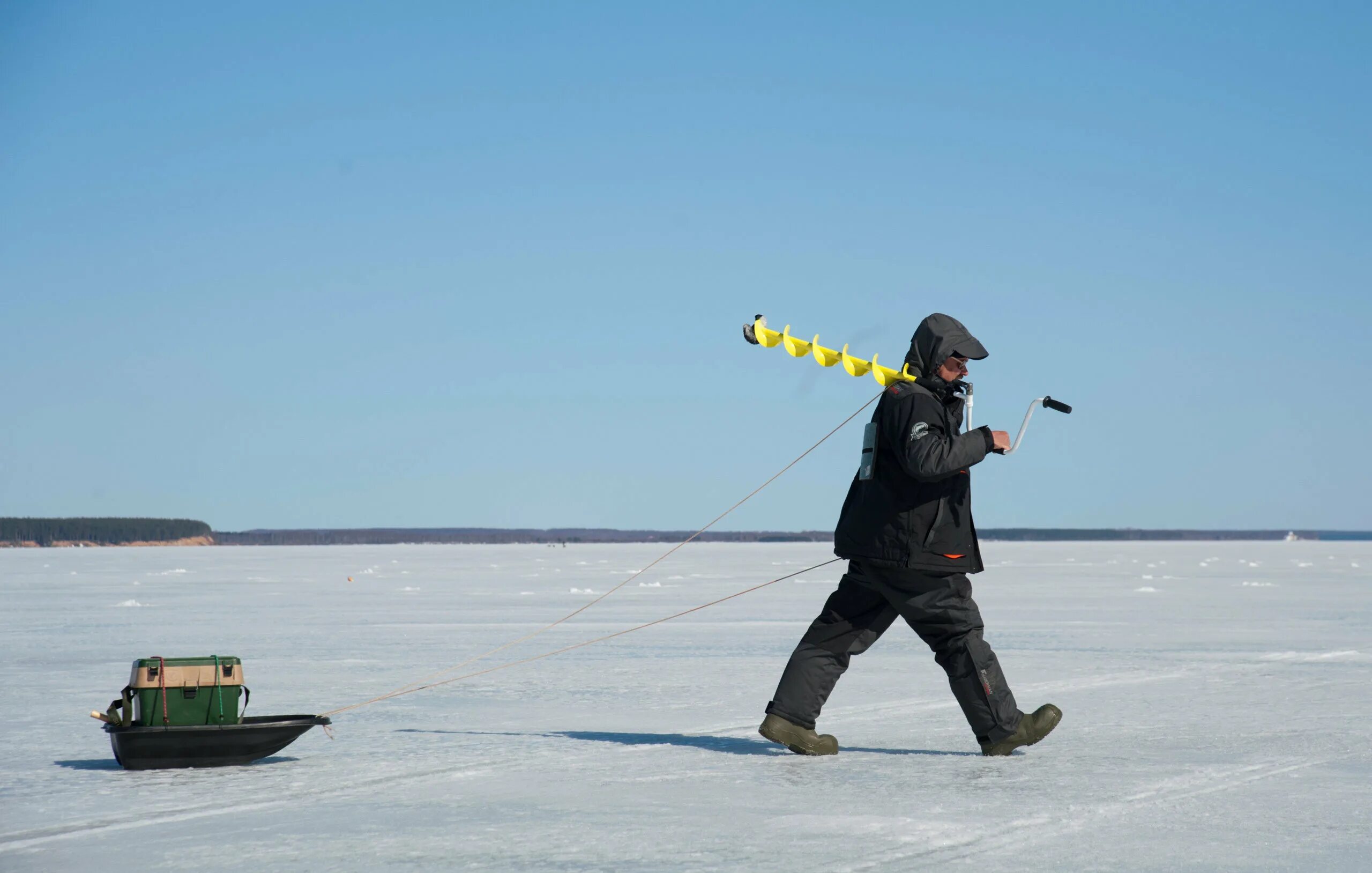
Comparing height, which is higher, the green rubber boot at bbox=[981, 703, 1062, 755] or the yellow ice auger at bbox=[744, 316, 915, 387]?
the yellow ice auger at bbox=[744, 316, 915, 387]

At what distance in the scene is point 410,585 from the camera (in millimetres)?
26781

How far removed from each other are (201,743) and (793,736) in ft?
8.03

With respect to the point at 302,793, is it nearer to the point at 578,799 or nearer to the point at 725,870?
the point at 578,799

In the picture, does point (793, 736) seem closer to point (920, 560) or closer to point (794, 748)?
point (794, 748)

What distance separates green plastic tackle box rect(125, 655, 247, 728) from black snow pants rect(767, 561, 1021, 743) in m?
2.28

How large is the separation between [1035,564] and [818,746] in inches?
1476

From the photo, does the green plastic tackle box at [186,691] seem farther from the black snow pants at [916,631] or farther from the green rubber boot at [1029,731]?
the green rubber boot at [1029,731]

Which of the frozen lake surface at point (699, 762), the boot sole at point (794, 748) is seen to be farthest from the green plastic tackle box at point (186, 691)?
the boot sole at point (794, 748)

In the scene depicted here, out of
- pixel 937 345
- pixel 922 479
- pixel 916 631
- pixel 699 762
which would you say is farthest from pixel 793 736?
pixel 937 345

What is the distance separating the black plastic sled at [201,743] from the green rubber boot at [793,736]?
185 centimetres

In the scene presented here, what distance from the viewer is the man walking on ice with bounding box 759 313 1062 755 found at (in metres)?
5.91

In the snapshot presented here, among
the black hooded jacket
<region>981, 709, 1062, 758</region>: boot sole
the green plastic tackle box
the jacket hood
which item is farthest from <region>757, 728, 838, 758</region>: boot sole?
the green plastic tackle box

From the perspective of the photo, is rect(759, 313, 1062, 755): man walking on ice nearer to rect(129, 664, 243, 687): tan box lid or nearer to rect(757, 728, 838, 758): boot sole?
rect(757, 728, 838, 758): boot sole

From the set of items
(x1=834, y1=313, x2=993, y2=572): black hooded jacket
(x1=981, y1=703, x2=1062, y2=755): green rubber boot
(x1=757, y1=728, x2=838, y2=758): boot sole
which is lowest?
(x1=757, y1=728, x2=838, y2=758): boot sole
